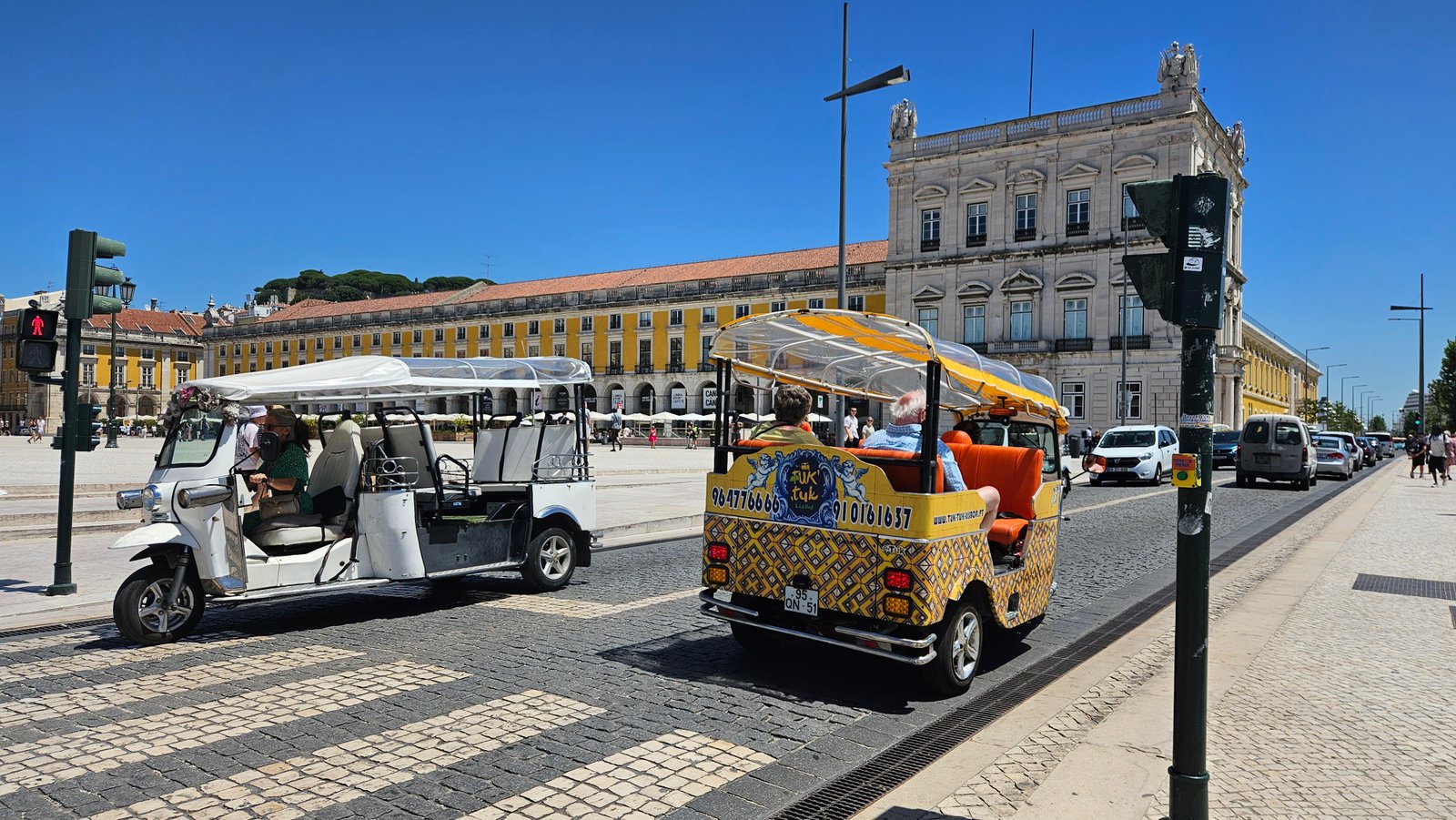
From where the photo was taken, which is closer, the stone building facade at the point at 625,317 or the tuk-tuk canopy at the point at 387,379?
the tuk-tuk canopy at the point at 387,379

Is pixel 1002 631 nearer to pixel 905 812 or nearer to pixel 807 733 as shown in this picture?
pixel 807 733

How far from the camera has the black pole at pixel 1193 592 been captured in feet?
11.1

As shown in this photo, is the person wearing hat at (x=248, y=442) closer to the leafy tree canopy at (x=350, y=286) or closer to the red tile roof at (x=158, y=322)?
the red tile roof at (x=158, y=322)

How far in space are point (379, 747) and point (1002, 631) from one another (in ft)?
15.5

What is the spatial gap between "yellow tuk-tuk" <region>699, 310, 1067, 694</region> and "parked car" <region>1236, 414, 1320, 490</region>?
2169cm

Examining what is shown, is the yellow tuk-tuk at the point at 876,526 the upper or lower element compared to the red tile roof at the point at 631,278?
lower

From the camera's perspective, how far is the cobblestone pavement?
3994 mm

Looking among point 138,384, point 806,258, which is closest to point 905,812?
point 806,258

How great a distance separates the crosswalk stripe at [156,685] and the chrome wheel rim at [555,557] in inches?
96.4

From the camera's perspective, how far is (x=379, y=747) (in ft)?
14.9

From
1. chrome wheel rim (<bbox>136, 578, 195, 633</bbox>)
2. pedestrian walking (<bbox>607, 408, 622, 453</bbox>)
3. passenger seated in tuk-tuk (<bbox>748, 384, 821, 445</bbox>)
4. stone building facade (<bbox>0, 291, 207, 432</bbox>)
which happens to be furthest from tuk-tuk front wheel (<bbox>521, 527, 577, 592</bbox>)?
stone building facade (<bbox>0, 291, 207, 432</bbox>)

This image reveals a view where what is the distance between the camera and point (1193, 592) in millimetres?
3432

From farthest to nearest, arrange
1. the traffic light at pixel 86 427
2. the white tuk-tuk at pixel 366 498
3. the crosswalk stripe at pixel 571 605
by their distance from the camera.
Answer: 1. the traffic light at pixel 86 427
2. the crosswalk stripe at pixel 571 605
3. the white tuk-tuk at pixel 366 498

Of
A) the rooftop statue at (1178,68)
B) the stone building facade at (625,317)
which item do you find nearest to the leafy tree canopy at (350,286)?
the stone building facade at (625,317)
